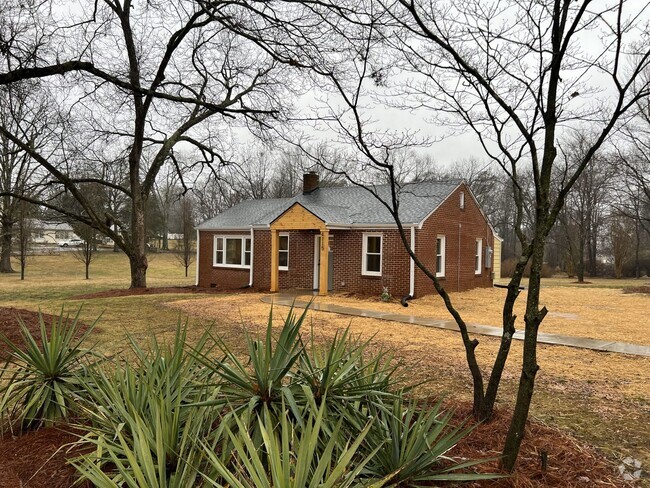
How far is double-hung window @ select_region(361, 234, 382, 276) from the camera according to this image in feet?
54.6

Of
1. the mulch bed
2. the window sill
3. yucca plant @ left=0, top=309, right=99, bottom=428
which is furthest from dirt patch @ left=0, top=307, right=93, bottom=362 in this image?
the window sill

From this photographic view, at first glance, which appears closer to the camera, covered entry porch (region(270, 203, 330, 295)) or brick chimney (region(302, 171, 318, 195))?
covered entry porch (region(270, 203, 330, 295))

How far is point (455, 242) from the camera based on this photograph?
18703mm

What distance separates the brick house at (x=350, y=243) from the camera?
16266 mm

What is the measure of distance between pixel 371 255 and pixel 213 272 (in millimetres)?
8659

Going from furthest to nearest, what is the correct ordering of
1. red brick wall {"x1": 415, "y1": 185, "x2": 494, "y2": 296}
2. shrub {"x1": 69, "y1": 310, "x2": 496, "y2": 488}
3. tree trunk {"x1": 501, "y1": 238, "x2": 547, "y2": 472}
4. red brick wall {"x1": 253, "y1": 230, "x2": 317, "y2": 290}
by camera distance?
red brick wall {"x1": 253, "y1": 230, "x2": 317, "y2": 290}
red brick wall {"x1": 415, "y1": 185, "x2": 494, "y2": 296}
tree trunk {"x1": 501, "y1": 238, "x2": 547, "y2": 472}
shrub {"x1": 69, "y1": 310, "x2": 496, "y2": 488}

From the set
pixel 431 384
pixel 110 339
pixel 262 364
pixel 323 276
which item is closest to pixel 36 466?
pixel 262 364

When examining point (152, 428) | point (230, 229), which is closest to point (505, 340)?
point (152, 428)

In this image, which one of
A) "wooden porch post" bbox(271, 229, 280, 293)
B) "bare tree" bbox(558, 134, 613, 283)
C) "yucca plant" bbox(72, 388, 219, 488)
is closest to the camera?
"yucca plant" bbox(72, 388, 219, 488)

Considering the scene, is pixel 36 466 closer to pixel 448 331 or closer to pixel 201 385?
pixel 201 385

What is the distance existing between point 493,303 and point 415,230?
3.71 meters

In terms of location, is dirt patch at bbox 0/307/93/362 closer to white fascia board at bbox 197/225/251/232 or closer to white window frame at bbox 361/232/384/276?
white window frame at bbox 361/232/384/276

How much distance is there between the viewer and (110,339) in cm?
838

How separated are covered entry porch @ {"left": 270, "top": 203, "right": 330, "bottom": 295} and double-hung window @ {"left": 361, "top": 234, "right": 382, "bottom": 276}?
1.37 metres
